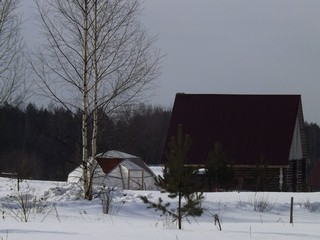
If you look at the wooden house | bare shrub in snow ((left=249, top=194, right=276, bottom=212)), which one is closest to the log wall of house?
the wooden house

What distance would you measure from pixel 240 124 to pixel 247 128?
55 cm

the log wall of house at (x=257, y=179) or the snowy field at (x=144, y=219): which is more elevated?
the log wall of house at (x=257, y=179)

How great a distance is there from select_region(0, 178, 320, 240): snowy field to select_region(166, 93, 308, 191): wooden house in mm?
14667

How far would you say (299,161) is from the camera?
46.6m

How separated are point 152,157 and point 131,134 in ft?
228

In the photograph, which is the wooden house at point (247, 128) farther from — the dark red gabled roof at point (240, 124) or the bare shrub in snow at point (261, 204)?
the bare shrub in snow at point (261, 204)

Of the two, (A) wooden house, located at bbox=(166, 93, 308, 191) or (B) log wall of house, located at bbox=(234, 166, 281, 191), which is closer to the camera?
(B) log wall of house, located at bbox=(234, 166, 281, 191)

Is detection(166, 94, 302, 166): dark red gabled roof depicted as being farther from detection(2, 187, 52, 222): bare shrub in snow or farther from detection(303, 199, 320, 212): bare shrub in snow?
detection(2, 187, 52, 222): bare shrub in snow

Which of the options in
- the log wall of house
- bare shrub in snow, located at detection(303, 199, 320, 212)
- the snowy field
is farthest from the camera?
the log wall of house

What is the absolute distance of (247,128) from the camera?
4428 cm

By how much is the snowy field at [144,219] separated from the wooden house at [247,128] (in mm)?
14667

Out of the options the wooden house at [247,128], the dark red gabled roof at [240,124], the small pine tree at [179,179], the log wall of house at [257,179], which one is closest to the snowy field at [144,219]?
the small pine tree at [179,179]

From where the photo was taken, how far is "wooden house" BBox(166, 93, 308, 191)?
137 feet

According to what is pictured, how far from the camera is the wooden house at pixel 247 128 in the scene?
137ft
